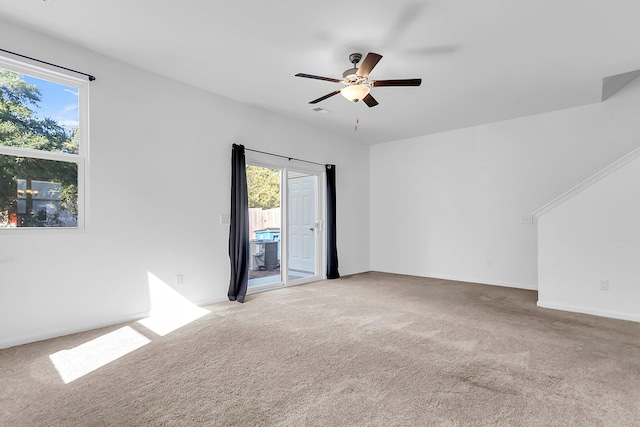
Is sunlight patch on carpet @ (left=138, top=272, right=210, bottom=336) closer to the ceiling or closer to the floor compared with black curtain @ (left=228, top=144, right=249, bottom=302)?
closer to the floor

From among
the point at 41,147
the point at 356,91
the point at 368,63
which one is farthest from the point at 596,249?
the point at 41,147

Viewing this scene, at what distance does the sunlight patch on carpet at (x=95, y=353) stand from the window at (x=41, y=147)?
3.98 feet

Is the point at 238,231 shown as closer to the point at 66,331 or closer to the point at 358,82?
the point at 66,331

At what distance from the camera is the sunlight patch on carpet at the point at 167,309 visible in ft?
12.4

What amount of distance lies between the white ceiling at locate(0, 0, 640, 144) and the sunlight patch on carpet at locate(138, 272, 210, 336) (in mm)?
2474

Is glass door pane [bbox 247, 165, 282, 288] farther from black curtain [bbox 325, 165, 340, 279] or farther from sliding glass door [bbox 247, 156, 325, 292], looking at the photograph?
black curtain [bbox 325, 165, 340, 279]

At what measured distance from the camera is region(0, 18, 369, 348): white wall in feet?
10.4

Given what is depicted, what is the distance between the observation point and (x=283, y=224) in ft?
18.9

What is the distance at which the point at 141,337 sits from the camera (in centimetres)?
332

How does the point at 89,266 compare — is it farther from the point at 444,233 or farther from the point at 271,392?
the point at 444,233

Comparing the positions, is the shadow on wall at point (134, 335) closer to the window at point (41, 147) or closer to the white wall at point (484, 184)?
the window at point (41, 147)

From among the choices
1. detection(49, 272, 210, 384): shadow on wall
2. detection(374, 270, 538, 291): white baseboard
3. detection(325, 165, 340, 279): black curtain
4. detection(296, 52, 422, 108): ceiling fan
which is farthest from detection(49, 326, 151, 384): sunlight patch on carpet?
detection(374, 270, 538, 291): white baseboard

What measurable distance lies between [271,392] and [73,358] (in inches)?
70.5

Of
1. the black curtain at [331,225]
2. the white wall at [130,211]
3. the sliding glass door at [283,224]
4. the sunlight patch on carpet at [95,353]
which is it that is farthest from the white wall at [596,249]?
the sunlight patch on carpet at [95,353]
